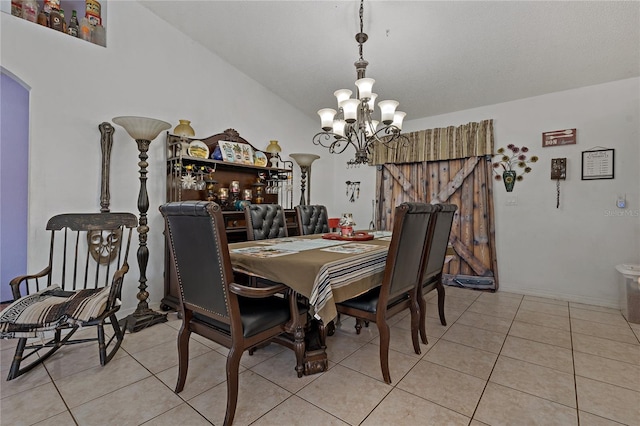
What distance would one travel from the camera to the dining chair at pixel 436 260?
2201mm

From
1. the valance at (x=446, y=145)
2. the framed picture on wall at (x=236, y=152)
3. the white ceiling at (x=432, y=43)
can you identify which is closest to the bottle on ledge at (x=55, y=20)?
the white ceiling at (x=432, y=43)

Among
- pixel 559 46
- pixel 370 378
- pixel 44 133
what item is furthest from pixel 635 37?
pixel 44 133

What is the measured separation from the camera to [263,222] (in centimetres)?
284

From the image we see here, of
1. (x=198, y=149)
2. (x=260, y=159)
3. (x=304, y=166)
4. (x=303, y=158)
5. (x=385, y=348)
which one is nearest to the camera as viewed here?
(x=385, y=348)

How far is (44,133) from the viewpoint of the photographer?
236 cm

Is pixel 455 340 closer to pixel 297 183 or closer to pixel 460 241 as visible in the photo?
pixel 460 241

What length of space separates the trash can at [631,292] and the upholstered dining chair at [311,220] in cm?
288

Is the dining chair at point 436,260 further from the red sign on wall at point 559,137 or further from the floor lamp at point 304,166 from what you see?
the floor lamp at point 304,166

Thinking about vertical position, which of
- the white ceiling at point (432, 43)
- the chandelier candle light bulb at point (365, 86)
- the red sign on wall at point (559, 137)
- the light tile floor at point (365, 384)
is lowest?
the light tile floor at point (365, 384)

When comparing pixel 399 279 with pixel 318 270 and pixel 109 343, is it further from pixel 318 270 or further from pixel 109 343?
pixel 109 343

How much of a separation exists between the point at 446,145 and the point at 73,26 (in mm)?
A: 4176

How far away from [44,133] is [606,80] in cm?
527

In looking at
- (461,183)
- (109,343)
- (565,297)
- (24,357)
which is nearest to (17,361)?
(24,357)

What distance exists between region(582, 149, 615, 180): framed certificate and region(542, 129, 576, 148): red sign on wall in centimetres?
20
